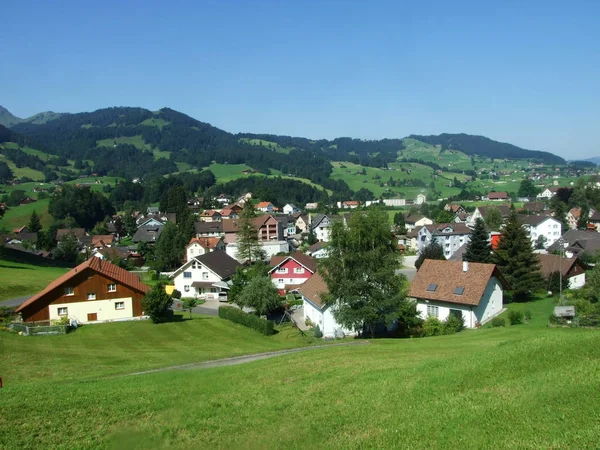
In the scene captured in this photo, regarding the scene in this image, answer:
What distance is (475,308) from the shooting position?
108 feet

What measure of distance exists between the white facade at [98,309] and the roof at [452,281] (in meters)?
20.1

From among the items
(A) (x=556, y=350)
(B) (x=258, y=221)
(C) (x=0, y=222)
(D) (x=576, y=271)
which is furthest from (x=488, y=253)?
(C) (x=0, y=222)

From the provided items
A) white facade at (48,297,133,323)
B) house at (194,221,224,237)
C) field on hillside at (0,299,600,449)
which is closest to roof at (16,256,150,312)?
white facade at (48,297,133,323)

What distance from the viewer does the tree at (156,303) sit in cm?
3573

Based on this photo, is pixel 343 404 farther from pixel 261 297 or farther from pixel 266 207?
pixel 266 207

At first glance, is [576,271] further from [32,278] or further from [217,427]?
[32,278]

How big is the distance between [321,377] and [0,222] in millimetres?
139931

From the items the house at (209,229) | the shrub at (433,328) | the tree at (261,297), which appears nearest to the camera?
the shrub at (433,328)

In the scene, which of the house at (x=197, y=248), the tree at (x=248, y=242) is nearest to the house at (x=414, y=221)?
the house at (x=197, y=248)

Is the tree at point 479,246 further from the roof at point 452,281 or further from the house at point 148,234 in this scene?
the house at point 148,234

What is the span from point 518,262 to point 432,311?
10976mm

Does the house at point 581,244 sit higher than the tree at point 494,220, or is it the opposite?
the tree at point 494,220

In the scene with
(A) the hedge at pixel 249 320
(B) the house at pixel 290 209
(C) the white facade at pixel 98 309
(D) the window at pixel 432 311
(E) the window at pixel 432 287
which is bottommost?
(A) the hedge at pixel 249 320

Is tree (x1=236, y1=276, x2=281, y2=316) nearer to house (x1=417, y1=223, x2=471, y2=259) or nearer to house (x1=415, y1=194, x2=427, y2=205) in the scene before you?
house (x1=417, y1=223, x2=471, y2=259)
